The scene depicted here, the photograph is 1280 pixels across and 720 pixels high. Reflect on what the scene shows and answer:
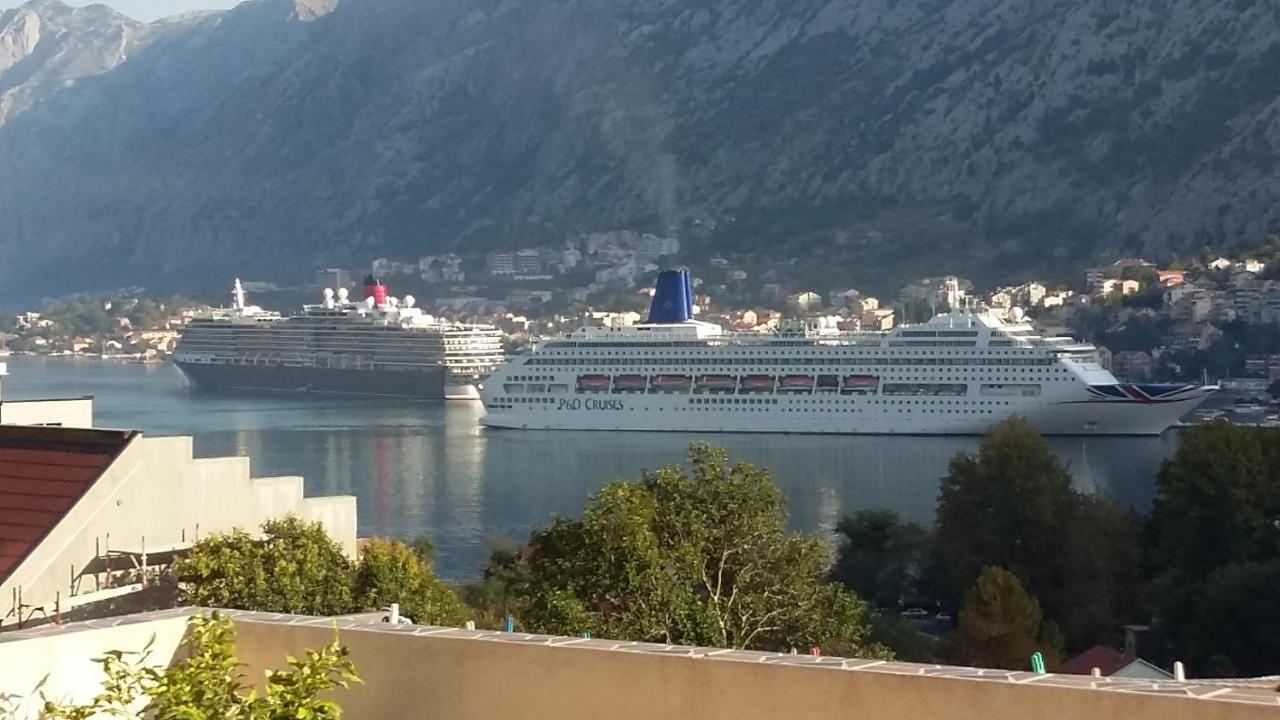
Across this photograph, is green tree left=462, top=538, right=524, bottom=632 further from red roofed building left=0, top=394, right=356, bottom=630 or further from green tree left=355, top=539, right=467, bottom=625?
red roofed building left=0, top=394, right=356, bottom=630

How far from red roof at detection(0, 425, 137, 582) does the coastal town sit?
3895 centimetres

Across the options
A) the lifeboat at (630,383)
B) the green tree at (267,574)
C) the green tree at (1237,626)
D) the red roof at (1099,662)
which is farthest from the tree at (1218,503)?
the lifeboat at (630,383)

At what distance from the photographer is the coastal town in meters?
60.9

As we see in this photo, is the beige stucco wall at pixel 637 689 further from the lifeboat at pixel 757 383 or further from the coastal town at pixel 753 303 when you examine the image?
the coastal town at pixel 753 303

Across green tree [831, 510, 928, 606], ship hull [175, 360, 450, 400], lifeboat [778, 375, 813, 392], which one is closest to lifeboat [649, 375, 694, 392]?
lifeboat [778, 375, 813, 392]

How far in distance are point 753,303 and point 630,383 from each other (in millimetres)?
36310

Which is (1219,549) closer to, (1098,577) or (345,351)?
(1098,577)

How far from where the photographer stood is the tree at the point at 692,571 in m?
7.51

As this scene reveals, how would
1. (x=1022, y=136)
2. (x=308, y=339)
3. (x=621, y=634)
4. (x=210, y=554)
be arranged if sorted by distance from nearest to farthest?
(x=621, y=634) → (x=210, y=554) → (x=308, y=339) → (x=1022, y=136)

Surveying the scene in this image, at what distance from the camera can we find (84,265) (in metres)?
140

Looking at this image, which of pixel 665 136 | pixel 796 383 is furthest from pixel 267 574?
pixel 665 136

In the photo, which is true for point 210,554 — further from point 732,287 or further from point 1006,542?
point 732,287

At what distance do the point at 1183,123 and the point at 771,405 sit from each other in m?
31.7

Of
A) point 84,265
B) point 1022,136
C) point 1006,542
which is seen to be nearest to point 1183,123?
point 1022,136
